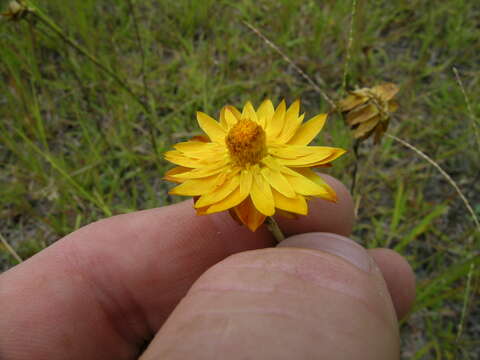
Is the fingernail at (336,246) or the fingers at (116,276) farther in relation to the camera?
the fingers at (116,276)

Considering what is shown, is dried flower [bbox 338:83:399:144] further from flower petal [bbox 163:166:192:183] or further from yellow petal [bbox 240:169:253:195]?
flower petal [bbox 163:166:192:183]

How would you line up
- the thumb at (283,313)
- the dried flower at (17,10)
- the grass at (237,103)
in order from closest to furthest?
the thumb at (283,313)
the dried flower at (17,10)
the grass at (237,103)

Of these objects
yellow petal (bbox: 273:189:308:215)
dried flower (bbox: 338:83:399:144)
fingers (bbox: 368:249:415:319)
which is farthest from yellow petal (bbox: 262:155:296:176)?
fingers (bbox: 368:249:415:319)

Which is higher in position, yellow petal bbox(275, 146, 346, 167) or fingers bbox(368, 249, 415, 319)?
yellow petal bbox(275, 146, 346, 167)

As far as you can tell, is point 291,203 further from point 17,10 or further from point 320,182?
point 17,10

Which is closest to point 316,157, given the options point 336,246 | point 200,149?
point 336,246

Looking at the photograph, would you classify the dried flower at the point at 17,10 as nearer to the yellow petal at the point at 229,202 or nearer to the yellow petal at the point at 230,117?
the yellow petal at the point at 230,117

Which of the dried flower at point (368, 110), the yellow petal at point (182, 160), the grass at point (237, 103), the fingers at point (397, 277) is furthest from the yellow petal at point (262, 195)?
the grass at point (237, 103)

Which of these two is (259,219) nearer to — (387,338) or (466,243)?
(387,338)
